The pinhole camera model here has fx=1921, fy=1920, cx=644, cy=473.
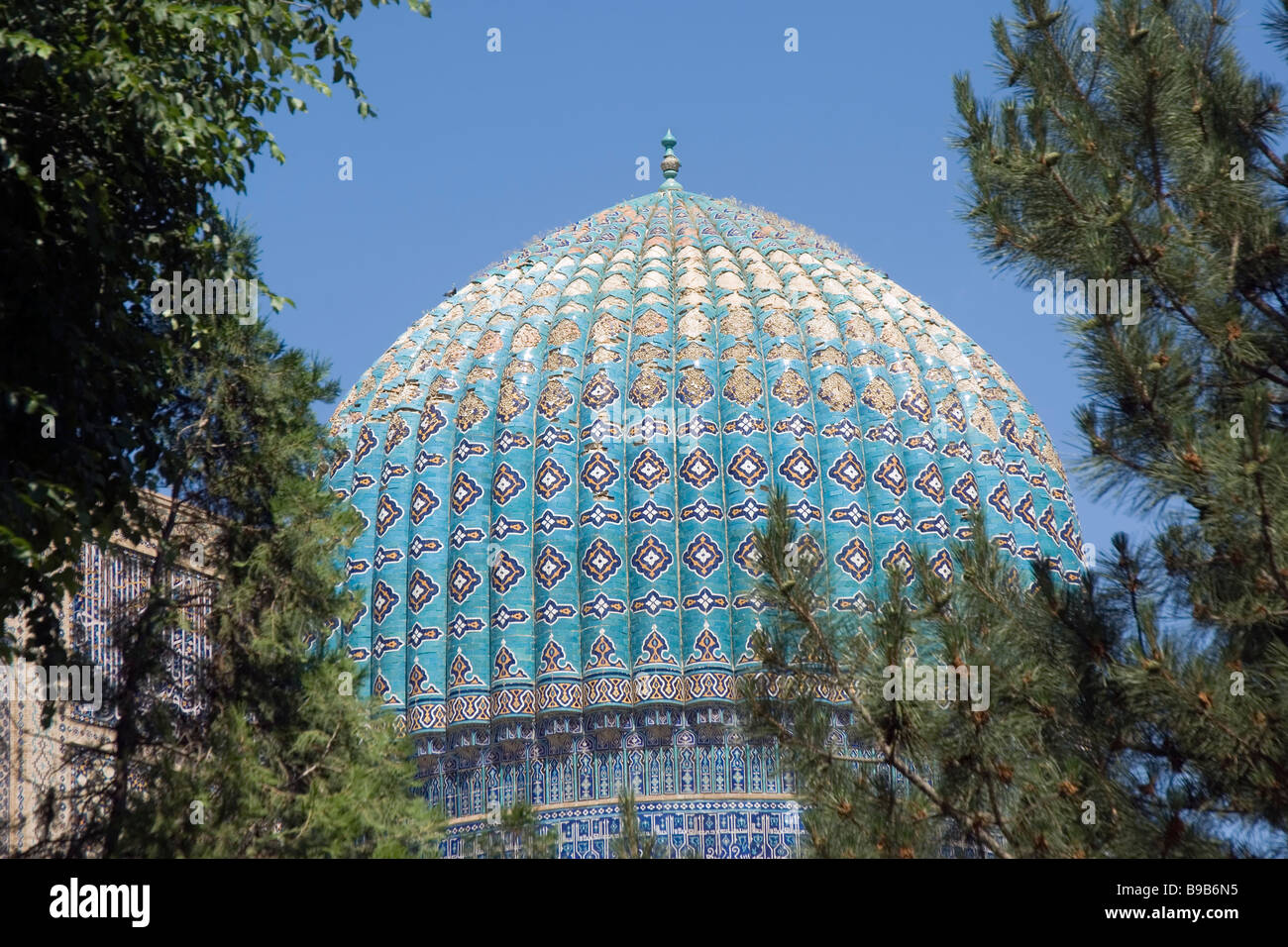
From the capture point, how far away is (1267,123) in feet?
33.4

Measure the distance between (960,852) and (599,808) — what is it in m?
13.0

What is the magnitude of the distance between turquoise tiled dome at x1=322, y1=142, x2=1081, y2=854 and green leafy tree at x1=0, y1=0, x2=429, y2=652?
11.0 m

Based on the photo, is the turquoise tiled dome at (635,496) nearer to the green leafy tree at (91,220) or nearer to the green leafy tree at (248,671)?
the green leafy tree at (248,671)

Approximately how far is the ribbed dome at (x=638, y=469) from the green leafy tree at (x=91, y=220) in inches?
438

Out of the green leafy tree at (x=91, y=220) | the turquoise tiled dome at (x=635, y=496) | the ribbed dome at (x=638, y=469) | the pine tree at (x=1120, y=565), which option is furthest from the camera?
the ribbed dome at (x=638, y=469)

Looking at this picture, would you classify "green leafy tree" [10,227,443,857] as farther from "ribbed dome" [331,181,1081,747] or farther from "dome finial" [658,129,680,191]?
"dome finial" [658,129,680,191]

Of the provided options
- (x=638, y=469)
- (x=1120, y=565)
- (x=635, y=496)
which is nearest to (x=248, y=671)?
(x=1120, y=565)

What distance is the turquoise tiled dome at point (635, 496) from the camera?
72.7ft

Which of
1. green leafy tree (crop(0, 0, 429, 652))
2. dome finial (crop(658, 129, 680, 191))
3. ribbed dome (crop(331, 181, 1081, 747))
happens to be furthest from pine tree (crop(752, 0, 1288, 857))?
dome finial (crop(658, 129, 680, 191))

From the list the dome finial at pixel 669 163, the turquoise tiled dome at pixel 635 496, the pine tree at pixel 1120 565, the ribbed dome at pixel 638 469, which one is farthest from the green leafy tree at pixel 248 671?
the dome finial at pixel 669 163

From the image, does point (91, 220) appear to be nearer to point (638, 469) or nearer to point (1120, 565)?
point (1120, 565)

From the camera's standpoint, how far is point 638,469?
2338cm

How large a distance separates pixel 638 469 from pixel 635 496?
0.36m

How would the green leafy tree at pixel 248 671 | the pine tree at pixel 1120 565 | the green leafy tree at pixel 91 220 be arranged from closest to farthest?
1. the pine tree at pixel 1120 565
2. the green leafy tree at pixel 91 220
3. the green leafy tree at pixel 248 671
